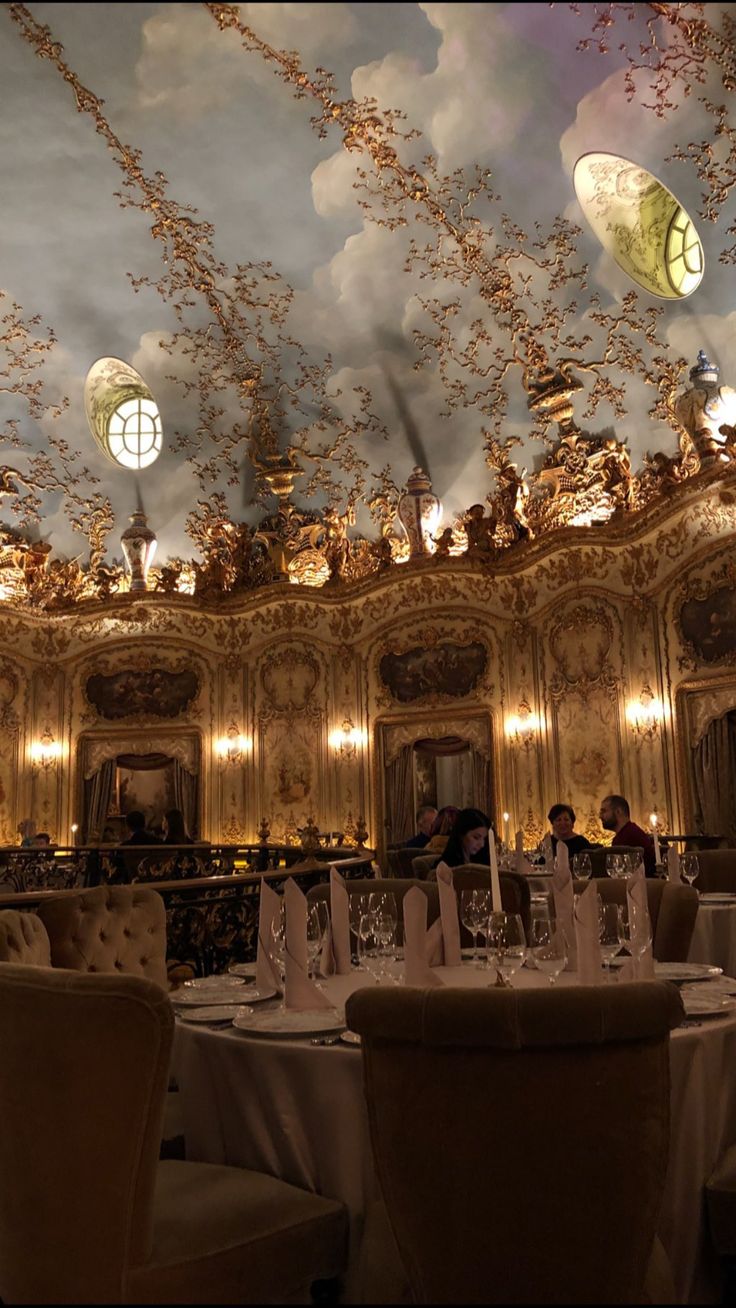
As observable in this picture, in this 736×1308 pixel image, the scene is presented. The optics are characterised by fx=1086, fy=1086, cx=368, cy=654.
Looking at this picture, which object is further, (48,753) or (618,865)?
(48,753)

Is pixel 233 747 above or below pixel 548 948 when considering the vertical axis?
above

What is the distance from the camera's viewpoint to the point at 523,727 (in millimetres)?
13781

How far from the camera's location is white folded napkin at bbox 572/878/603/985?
3029 millimetres

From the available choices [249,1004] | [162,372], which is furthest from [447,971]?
[162,372]

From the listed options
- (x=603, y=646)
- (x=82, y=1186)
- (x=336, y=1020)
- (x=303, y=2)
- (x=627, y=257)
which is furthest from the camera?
(x=603, y=646)

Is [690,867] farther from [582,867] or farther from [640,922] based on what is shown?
[640,922]

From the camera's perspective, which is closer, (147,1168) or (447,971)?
(147,1168)

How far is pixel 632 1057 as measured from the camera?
1.90m

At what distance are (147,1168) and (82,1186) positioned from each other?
0.43 ft

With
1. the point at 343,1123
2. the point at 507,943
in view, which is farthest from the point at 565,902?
the point at 343,1123

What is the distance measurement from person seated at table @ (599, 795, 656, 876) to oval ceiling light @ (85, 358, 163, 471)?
33.8ft

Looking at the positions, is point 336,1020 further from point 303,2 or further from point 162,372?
point 162,372

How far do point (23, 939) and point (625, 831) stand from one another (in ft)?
17.1

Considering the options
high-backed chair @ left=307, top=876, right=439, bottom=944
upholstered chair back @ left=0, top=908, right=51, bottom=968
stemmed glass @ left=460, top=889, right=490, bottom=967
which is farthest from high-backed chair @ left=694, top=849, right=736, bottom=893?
upholstered chair back @ left=0, top=908, right=51, bottom=968
